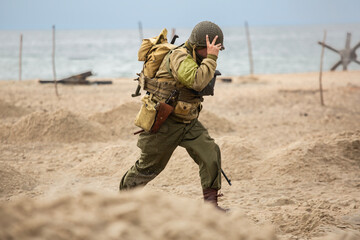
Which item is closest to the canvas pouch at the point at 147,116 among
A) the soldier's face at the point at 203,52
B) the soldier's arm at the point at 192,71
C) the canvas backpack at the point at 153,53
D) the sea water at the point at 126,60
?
the canvas backpack at the point at 153,53

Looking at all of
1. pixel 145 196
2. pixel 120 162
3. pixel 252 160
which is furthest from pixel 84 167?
pixel 145 196

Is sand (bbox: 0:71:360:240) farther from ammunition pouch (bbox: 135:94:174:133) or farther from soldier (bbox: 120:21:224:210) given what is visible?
ammunition pouch (bbox: 135:94:174:133)

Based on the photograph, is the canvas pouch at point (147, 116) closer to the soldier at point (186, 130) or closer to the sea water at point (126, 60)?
the soldier at point (186, 130)

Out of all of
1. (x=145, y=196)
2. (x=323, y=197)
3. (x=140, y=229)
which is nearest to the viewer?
(x=140, y=229)

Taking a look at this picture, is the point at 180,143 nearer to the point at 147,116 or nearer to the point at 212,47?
the point at 147,116

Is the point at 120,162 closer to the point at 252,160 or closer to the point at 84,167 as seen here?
the point at 84,167

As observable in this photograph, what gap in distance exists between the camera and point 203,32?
11.7 ft

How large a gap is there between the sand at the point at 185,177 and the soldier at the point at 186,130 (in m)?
0.35

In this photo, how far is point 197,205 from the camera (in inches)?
82.7

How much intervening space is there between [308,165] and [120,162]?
2544 mm

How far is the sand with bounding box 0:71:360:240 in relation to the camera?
6.01 feet

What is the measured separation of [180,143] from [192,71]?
0.68 meters

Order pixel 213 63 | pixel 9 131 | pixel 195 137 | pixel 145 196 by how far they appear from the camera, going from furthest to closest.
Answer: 1. pixel 9 131
2. pixel 195 137
3. pixel 213 63
4. pixel 145 196

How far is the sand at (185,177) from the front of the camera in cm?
183
